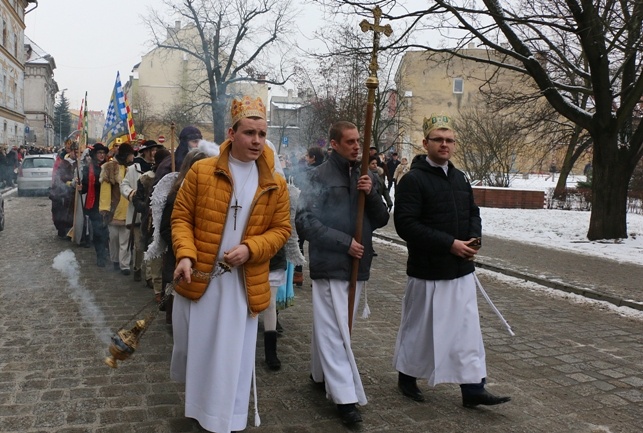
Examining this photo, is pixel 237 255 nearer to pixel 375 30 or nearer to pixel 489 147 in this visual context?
pixel 375 30

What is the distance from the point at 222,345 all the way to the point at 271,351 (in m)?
1.62

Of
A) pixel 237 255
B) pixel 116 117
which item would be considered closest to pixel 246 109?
pixel 237 255

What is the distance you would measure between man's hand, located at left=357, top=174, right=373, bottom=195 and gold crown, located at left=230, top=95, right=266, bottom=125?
825 millimetres

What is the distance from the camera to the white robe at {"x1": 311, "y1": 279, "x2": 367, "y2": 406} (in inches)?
147

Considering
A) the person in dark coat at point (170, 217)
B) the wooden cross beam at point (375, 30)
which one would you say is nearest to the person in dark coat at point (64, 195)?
the person in dark coat at point (170, 217)

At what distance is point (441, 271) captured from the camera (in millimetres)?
4023

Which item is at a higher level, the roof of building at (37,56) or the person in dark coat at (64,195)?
the roof of building at (37,56)

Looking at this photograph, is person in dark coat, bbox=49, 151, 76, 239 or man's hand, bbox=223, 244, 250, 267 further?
person in dark coat, bbox=49, 151, 76, 239

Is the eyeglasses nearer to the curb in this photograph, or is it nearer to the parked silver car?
the curb

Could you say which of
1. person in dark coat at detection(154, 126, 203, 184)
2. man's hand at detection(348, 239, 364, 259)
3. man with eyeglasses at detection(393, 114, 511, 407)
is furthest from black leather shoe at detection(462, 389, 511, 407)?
person in dark coat at detection(154, 126, 203, 184)

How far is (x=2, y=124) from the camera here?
40719 mm

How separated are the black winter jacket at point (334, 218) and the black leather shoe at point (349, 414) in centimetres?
81

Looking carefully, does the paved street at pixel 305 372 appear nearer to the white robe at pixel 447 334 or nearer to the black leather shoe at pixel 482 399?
the black leather shoe at pixel 482 399

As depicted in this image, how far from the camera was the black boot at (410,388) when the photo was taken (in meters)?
4.19
